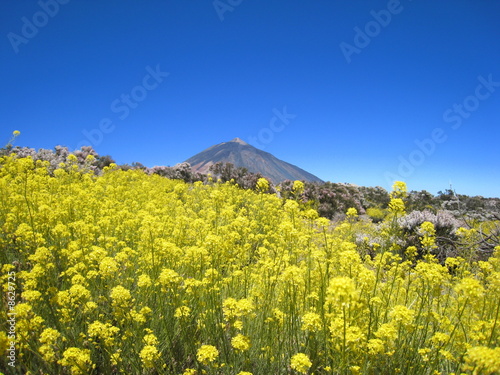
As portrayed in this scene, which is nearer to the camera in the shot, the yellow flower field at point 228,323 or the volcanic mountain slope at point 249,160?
the yellow flower field at point 228,323

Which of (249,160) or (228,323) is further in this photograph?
(249,160)

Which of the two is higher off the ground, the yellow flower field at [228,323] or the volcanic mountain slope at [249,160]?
the volcanic mountain slope at [249,160]

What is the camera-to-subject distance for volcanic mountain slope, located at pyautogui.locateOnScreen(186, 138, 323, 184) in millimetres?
121625

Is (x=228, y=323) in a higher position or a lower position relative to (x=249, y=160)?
lower

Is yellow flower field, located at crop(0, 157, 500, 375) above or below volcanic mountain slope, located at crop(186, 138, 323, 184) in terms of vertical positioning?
below

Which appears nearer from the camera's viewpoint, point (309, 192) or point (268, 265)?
point (268, 265)

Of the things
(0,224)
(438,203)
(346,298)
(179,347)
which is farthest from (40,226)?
(438,203)

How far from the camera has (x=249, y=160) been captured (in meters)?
136

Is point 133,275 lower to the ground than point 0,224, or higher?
lower

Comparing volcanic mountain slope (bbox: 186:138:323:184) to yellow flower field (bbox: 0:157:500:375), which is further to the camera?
volcanic mountain slope (bbox: 186:138:323:184)

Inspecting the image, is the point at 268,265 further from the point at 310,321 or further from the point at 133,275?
the point at 133,275

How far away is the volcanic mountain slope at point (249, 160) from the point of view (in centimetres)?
12162

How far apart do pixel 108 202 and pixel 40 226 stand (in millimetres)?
2185

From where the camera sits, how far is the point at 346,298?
74.4 inches
